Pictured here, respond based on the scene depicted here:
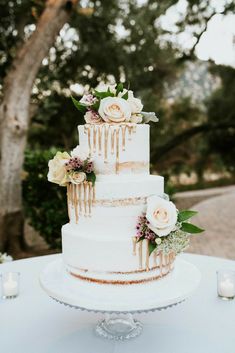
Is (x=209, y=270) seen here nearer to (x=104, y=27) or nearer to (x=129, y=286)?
(x=129, y=286)

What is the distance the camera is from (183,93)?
25.1 metres

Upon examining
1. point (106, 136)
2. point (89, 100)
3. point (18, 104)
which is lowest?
point (106, 136)

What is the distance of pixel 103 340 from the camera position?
2658mm

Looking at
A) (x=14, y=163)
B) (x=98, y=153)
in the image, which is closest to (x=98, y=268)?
(x=98, y=153)

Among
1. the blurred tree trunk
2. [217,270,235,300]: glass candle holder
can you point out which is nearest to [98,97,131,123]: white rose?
[217,270,235,300]: glass candle holder

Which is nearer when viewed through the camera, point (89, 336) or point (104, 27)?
point (89, 336)

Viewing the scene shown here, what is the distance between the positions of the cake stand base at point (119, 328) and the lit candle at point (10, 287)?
0.77 meters

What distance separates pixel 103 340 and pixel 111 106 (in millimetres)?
1489

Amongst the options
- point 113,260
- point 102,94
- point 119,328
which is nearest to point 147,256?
point 113,260

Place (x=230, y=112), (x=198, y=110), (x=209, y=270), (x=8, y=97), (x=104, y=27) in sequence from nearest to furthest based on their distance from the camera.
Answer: (x=209, y=270) < (x=8, y=97) < (x=104, y=27) < (x=230, y=112) < (x=198, y=110)

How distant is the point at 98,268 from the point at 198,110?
22.4 meters

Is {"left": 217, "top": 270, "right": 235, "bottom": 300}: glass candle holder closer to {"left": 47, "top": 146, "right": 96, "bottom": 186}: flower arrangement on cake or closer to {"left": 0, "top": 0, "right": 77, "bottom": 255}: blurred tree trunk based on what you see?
{"left": 47, "top": 146, "right": 96, "bottom": 186}: flower arrangement on cake

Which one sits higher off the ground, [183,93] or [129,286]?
[183,93]

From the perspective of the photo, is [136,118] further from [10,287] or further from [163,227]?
[10,287]
